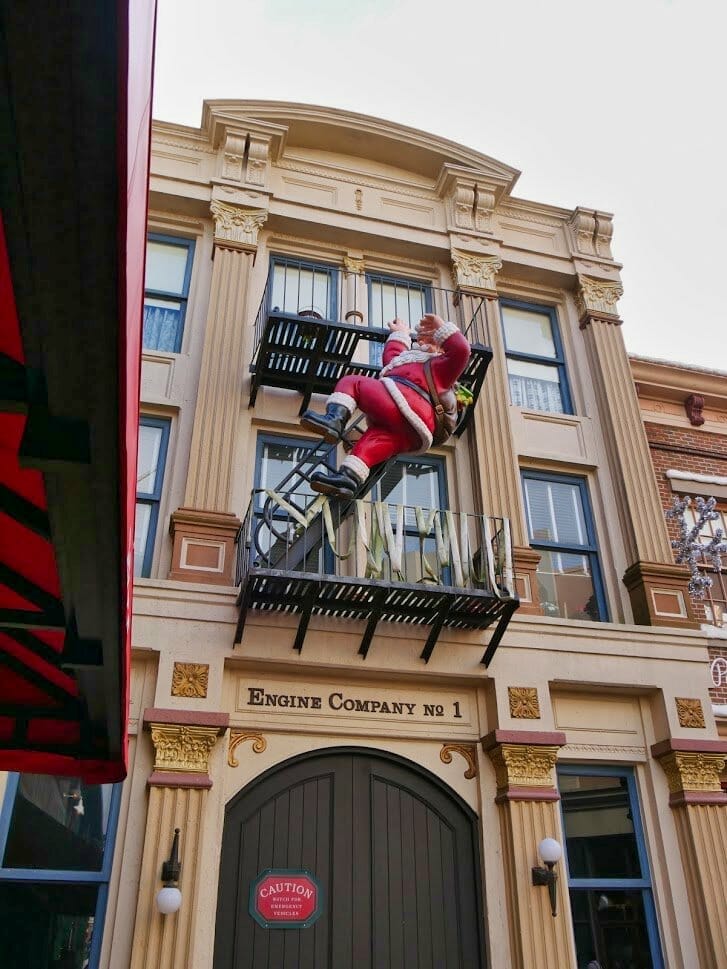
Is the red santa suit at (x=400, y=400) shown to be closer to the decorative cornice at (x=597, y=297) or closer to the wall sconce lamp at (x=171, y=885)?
the wall sconce lamp at (x=171, y=885)

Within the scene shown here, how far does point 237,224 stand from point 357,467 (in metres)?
4.88

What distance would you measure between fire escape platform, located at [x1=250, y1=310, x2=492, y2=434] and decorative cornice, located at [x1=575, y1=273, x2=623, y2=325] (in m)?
2.92

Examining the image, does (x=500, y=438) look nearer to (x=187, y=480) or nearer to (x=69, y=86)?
(x=187, y=480)

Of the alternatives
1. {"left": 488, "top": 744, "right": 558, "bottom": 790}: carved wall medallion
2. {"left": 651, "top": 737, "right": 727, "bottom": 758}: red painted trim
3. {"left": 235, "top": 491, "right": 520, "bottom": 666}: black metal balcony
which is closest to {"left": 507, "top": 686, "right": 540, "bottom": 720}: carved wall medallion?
{"left": 488, "top": 744, "right": 558, "bottom": 790}: carved wall medallion

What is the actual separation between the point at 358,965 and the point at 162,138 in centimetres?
1132

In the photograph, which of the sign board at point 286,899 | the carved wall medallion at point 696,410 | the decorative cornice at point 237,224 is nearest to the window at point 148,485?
the decorative cornice at point 237,224

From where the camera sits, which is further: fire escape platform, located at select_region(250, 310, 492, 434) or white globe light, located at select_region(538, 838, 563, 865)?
fire escape platform, located at select_region(250, 310, 492, 434)

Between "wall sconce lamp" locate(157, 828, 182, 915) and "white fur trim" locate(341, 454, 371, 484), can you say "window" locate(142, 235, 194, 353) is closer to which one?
"white fur trim" locate(341, 454, 371, 484)

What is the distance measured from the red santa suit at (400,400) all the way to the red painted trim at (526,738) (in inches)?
127

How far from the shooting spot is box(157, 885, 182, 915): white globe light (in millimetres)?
7117

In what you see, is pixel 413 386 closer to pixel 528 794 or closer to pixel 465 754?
pixel 465 754

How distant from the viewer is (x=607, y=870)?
9.00 metres

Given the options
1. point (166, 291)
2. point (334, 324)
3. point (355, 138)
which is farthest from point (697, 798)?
point (355, 138)

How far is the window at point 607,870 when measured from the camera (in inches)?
338
